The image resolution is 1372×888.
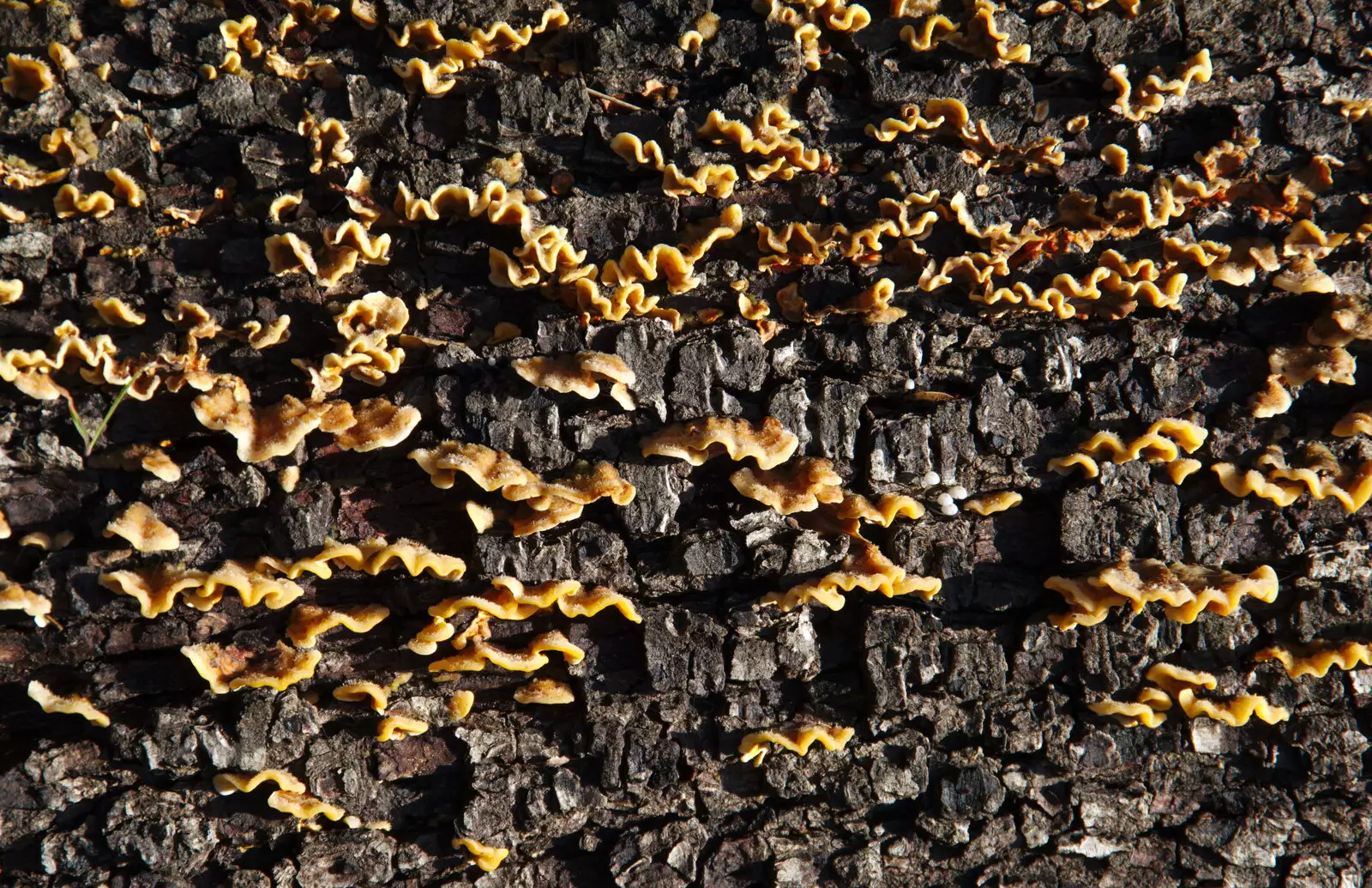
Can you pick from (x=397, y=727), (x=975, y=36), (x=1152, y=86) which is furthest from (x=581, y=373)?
(x=1152, y=86)

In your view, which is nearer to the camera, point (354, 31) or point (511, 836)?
point (354, 31)

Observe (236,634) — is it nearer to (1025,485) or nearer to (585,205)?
(585,205)

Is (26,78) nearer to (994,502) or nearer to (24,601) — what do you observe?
(24,601)

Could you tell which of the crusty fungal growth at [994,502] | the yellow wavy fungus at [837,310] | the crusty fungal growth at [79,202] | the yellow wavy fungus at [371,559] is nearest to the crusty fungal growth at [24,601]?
the yellow wavy fungus at [371,559]

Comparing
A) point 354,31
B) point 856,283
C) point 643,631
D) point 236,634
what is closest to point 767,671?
point 643,631

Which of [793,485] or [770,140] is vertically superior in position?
[770,140]
